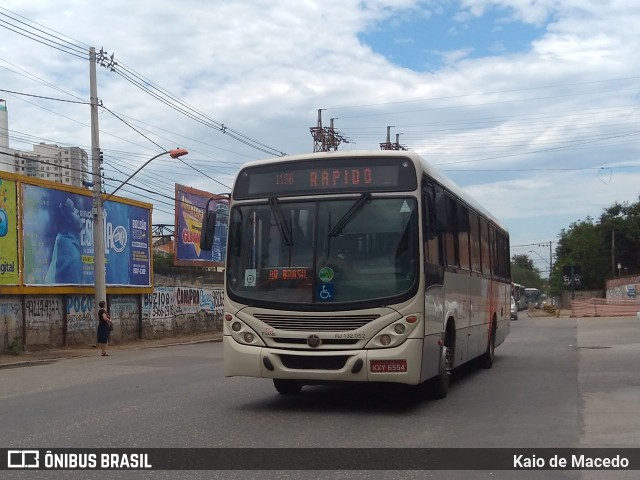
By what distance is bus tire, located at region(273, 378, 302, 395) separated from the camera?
1173 cm

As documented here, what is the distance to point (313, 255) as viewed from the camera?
10.1m

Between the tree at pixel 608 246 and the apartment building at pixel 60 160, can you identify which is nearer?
the apartment building at pixel 60 160

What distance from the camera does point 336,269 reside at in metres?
10.0

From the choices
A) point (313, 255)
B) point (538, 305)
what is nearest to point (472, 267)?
point (313, 255)

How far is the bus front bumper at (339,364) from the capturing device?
9758mm

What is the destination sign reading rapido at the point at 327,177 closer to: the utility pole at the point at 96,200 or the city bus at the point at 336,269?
the city bus at the point at 336,269

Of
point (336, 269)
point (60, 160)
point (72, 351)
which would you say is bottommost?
point (72, 351)

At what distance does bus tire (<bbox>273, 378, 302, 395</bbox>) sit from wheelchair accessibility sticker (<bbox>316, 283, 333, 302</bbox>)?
2197 mm

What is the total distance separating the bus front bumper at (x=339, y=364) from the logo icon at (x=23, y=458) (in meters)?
3.15

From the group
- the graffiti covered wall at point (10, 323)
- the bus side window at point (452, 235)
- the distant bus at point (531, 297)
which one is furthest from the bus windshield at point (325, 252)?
the distant bus at point (531, 297)

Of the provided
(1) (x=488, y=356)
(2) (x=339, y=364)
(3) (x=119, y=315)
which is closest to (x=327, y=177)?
(2) (x=339, y=364)

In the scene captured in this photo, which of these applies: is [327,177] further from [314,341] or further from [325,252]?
[314,341]

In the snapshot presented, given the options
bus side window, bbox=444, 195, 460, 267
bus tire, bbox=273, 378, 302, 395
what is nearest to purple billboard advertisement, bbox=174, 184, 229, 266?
bus side window, bbox=444, 195, 460, 267

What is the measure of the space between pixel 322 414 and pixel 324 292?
160 centimetres
